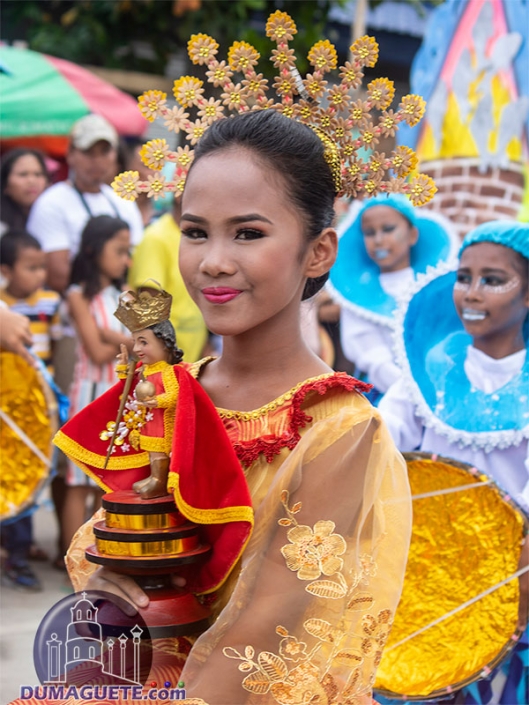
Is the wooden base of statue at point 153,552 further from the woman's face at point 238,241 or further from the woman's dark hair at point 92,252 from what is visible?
the woman's dark hair at point 92,252

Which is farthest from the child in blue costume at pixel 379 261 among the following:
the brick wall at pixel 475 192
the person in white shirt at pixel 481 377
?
the person in white shirt at pixel 481 377

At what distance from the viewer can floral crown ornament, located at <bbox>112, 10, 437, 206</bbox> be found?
1940 millimetres

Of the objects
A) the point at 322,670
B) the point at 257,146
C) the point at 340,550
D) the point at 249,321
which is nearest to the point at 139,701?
the point at 322,670

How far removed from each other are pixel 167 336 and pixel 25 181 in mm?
4241

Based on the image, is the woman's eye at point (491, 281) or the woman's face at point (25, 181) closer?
the woman's eye at point (491, 281)

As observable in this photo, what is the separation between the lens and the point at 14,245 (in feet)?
15.5

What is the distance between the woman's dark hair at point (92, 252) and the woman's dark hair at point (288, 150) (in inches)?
116

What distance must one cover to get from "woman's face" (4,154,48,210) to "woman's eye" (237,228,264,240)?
423cm

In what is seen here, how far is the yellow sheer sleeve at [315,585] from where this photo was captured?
1.58 metres

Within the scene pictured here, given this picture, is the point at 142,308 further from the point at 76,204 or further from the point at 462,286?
the point at 76,204

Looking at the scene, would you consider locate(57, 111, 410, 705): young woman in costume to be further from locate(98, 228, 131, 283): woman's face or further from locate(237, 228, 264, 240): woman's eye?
locate(98, 228, 131, 283): woman's face

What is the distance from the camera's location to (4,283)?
4789 millimetres

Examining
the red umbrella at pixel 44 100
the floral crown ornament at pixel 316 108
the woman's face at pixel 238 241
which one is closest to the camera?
the woman's face at pixel 238 241

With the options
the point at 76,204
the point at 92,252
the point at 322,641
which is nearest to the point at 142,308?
the point at 322,641
